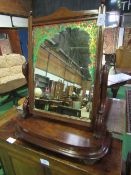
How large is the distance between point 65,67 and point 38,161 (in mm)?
570

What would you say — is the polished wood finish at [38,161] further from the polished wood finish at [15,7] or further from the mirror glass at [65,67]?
the polished wood finish at [15,7]

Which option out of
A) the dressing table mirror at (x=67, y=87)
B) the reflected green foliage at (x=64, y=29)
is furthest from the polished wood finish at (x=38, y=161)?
the reflected green foliage at (x=64, y=29)

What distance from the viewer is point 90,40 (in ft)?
2.87

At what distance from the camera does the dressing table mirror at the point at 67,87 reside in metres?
0.85

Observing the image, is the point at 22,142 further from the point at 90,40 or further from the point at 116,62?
the point at 116,62

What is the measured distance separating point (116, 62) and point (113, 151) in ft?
16.3

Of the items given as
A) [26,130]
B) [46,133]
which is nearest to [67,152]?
[46,133]

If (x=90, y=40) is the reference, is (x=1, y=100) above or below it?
below

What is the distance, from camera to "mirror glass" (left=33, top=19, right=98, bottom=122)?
896 millimetres

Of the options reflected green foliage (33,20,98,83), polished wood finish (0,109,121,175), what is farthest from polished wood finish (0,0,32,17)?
polished wood finish (0,109,121,175)

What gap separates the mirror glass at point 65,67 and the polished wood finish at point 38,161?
0.76ft

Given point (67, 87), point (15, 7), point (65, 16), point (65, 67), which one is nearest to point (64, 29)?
point (65, 16)

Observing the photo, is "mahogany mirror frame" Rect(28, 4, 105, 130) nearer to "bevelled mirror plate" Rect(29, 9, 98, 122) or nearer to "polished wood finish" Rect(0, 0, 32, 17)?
"bevelled mirror plate" Rect(29, 9, 98, 122)

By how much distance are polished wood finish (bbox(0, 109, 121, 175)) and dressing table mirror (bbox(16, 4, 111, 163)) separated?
1.6 inches
